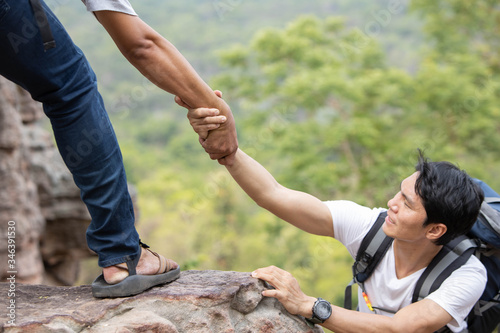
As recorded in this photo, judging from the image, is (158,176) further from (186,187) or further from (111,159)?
(111,159)

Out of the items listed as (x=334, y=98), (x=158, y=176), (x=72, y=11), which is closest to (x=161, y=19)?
(x=72, y=11)

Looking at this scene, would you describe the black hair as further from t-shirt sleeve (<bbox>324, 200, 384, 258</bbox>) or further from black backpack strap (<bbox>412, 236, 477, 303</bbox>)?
t-shirt sleeve (<bbox>324, 200, 384, 258</bbox>)

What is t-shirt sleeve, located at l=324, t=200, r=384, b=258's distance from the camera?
217 centimetres

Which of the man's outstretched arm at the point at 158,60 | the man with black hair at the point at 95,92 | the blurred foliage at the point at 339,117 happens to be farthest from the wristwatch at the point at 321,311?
the blurred foliage at the point at 339,117

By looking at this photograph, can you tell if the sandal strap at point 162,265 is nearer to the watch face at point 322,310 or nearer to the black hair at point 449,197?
the watch face at point 322,310

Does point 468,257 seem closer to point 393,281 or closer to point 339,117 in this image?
point 393,281

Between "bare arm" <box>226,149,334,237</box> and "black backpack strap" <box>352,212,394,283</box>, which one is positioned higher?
"bare arm" <box>226,149,334,237</box>

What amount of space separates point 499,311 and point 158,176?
29457mm

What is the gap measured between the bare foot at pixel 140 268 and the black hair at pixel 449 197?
1065 millimetres

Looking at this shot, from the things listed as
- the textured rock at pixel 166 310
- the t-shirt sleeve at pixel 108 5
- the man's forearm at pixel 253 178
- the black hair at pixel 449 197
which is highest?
the t-shirt sleeve at pixel 108 5

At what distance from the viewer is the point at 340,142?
38.3 ft

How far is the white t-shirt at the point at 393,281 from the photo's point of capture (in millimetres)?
1939

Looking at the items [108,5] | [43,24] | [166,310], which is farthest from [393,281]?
[43,24]

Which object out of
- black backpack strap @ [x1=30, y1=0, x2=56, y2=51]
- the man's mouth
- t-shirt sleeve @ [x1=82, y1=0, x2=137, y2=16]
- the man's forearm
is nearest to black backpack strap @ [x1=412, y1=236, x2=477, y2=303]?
the man's mouth
